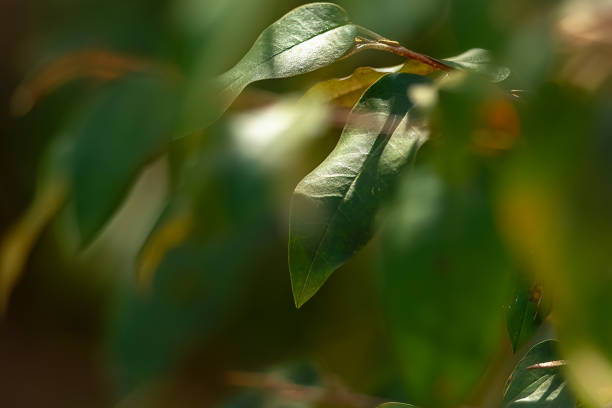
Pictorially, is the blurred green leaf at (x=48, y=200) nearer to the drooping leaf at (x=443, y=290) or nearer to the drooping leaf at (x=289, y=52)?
the drooping leaf at (x=289, y=52)

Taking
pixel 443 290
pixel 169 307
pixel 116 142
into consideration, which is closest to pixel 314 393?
pixel 169 307

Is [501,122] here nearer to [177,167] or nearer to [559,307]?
[559,307]

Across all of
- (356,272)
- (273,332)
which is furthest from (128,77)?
(273,332)

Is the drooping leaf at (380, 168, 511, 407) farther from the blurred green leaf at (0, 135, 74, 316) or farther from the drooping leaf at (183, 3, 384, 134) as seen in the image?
the blurred green leaf at (0, 135, 74, 316)

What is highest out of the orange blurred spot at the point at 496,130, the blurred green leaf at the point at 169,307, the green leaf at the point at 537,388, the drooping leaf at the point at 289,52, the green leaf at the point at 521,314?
the drooping leaf at the point at 289,52

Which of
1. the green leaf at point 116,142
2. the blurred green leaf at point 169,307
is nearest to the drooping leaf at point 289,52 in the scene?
the green leaf at point 116,142

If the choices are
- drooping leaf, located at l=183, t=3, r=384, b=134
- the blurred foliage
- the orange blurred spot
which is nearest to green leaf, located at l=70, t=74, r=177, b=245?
the blurred foliage
